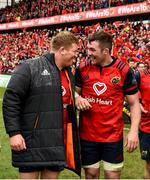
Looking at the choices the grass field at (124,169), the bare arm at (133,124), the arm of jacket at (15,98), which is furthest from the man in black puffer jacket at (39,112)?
the grass field at (124,169)

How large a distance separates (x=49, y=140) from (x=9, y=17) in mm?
41161

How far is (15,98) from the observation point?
3844 mm

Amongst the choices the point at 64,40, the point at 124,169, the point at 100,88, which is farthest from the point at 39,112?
the point at 124,169

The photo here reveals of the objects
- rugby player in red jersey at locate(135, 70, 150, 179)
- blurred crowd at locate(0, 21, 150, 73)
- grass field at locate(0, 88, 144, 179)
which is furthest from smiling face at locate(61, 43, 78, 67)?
blurred crowd at locate(0, 21, 150, 73)

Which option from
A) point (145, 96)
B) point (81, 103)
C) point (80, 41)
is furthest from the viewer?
point (80, 41)

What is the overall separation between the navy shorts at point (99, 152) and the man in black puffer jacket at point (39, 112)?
56 cm

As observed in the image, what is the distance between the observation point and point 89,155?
15.1 feet

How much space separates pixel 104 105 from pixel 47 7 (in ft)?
115

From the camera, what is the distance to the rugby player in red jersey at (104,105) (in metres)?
4.54

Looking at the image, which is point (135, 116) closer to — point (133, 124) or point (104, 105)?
point (133, 124)

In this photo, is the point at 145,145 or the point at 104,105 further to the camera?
the point at 145,145

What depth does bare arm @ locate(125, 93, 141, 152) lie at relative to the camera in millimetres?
4363

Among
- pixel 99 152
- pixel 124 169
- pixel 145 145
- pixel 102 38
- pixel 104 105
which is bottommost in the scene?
pixel 124 169

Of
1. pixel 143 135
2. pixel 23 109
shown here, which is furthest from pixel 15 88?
pixel 143 135
